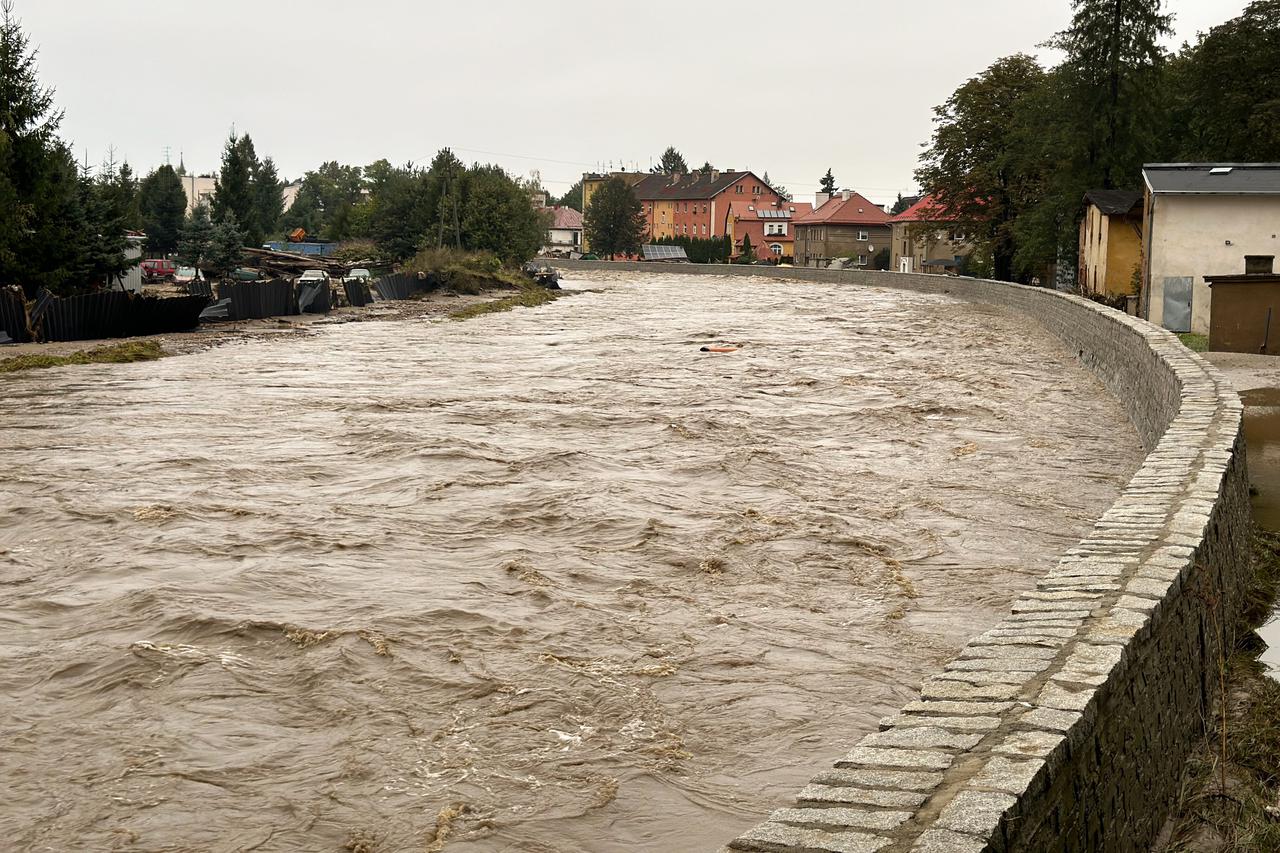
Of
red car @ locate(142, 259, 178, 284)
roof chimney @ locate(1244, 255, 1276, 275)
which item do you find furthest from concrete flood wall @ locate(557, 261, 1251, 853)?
red car @ locate(142, 259, 178, 284)

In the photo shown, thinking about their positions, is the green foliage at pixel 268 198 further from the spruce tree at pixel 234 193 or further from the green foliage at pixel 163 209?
the spruce tree at pixel 234 193

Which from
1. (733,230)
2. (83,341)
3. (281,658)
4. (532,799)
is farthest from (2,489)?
(733,230)

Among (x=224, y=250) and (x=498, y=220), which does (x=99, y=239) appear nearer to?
(x=224, y=250)

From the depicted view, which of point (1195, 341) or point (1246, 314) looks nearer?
point (1246, 314)

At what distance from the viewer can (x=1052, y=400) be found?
23000 millimetres

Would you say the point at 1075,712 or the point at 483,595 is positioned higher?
the point at 1075,712

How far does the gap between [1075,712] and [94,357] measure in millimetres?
26878

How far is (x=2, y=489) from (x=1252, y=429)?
14723mm

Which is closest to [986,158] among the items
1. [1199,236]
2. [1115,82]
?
[1115,82]

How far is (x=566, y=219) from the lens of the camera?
167 metres

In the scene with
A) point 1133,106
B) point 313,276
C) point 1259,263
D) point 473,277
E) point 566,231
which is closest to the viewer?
point 1259,263

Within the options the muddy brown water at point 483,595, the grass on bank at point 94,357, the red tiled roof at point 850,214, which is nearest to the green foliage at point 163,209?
the red tiled roof at point 850,214

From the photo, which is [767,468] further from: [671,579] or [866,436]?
[671,579]

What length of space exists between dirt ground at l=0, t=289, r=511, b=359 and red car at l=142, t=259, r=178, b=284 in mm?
14665
